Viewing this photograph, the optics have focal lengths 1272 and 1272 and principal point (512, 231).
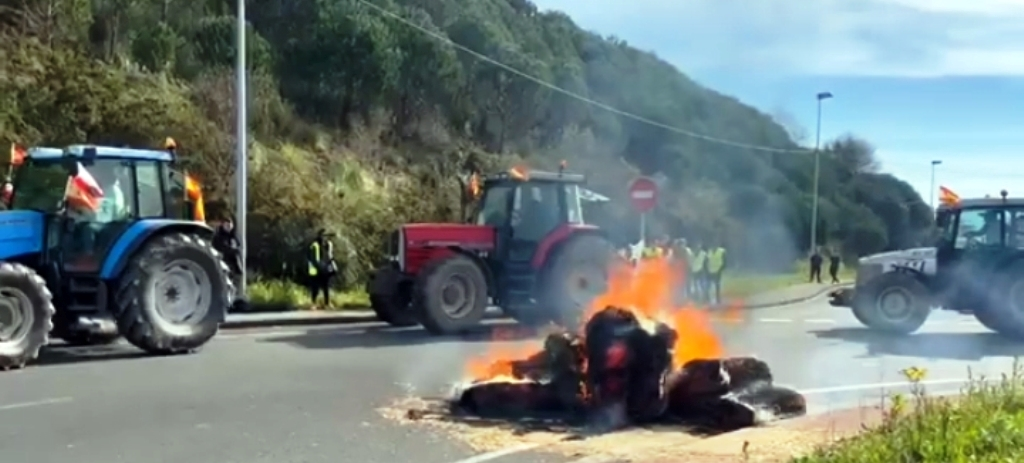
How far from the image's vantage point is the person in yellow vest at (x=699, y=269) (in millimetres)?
25172

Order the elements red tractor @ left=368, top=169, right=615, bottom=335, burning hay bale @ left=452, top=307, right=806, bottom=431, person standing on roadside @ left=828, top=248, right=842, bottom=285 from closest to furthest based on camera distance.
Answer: burning hay bale @ left=452, top=307, right=806, bottom=431, red tractor @ left=368, top=169, right=615, bottom=335, person standing on roadside @ left=828, top=248, right=842, bottom=285

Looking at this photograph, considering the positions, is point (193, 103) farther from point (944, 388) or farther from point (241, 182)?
point (944, 388)

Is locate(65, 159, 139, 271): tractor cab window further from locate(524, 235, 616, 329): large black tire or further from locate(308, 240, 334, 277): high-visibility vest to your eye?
locate(308, 240, 334, 277): high-visibility vest

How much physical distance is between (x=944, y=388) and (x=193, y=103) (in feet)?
63.3

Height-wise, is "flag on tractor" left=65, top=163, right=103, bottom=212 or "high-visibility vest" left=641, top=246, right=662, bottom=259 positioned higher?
"flag on tractor" left=65, top=163, right=103, bottom=212

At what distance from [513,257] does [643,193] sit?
144 inches

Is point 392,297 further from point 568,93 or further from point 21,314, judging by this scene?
point 568,93

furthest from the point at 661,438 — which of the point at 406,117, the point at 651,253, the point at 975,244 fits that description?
the point at 406,117

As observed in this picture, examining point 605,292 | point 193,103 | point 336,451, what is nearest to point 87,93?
point 193,103

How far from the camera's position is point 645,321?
1121 cm

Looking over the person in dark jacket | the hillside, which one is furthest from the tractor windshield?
the person in dark jacket

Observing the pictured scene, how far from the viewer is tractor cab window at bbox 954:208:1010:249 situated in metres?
20.0

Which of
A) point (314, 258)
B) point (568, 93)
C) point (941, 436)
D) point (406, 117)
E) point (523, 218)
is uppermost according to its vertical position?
point (406, 117)

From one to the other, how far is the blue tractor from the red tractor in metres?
3.96
